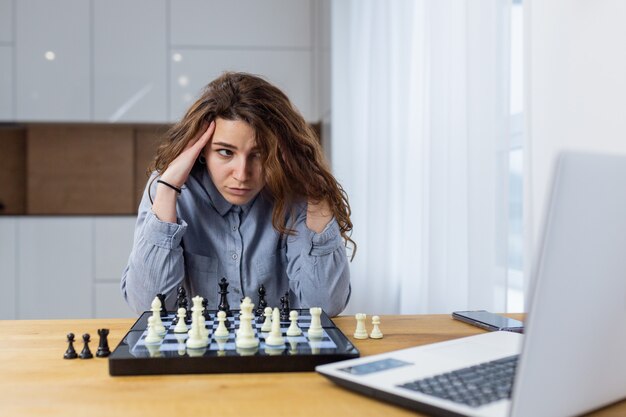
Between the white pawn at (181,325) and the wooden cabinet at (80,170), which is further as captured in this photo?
the wooden cabinet at (80,170)

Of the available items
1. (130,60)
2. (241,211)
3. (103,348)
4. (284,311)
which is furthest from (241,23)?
(103,348)

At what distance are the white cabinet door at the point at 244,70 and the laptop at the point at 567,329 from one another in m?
3.16

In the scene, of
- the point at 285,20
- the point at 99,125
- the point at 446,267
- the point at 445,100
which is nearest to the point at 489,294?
the point at 446,267

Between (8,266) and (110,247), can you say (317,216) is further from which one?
(8,266)

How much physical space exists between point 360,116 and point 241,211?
1.37 meters

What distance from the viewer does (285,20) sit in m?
3.90

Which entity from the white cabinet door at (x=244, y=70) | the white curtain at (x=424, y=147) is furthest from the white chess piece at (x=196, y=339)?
the white cabinet door at (x=244, y=70)

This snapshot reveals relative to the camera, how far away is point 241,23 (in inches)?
152

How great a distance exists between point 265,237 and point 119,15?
2.49 metres

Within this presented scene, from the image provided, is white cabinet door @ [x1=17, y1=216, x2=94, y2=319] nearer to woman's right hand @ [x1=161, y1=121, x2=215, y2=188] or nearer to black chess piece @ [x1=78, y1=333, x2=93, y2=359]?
woman's right hand @ [x1=161, y1=121, x2=215, y2=188]

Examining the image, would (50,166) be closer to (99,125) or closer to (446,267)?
(99,125)

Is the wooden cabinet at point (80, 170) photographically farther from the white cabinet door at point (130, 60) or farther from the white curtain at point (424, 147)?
the white curtain at point (424, 147)

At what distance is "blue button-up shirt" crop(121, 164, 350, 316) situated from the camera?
163cm

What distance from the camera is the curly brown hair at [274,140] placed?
5.43 ft
